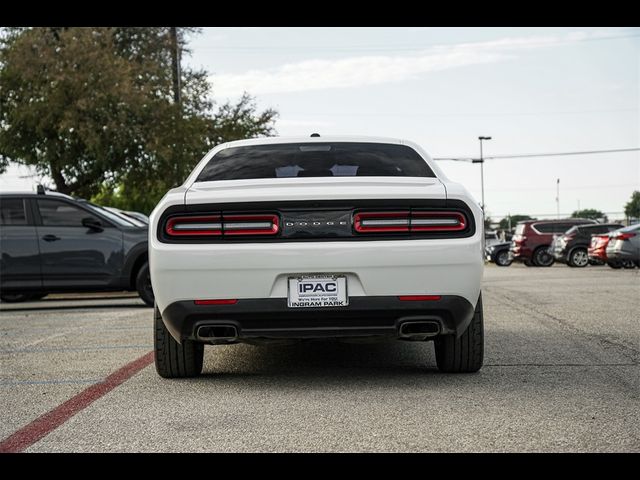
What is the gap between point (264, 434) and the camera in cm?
441

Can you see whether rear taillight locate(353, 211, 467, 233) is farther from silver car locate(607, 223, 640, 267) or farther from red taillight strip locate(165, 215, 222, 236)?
silver car locate(607, 223, 640, 267)

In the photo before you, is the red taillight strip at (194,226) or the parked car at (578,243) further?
the parked car at (578,243)

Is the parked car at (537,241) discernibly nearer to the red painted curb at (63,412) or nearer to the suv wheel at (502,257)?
the suv wheel at (502,257)

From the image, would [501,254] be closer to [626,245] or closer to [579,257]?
[579,257]

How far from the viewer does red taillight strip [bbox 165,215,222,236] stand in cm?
542

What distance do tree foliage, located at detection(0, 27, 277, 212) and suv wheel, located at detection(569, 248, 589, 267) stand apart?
489 inches

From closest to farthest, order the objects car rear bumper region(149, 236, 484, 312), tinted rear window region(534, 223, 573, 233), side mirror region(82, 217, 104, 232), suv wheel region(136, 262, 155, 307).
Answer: car rear bumper region(149, 236, 484, 312)
suv wheel region(136, 262, 155, 307)
side mirror region(82, 217, 104, 232)
tinted rear window region(534, 223, 573, 233)

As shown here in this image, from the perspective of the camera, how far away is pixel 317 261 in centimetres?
532

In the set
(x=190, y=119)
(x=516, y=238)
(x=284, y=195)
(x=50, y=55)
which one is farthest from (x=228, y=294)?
(x=516, y=238)

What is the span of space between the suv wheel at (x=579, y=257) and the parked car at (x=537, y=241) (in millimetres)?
2390

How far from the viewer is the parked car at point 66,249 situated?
12688mm

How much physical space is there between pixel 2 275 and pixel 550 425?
986 centimetres

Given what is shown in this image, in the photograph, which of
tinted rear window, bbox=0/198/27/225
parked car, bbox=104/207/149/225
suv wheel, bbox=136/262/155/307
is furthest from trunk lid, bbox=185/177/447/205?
parked car, bbox=104/207/149/225

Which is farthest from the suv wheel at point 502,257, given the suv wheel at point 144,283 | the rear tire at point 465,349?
the rear tire at point 465,349
